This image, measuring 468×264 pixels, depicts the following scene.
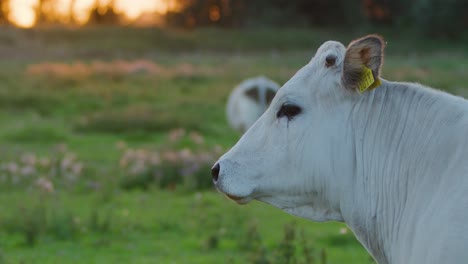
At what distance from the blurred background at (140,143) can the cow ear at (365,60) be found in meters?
1.80

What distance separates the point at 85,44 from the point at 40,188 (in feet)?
88.8

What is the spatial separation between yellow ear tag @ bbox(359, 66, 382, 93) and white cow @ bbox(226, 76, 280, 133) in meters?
12.1

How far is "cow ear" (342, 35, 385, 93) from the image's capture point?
3439mm

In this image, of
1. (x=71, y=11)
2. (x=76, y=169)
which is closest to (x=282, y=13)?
(x=71, y=11)

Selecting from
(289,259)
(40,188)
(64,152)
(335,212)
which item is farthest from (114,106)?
(335,212)

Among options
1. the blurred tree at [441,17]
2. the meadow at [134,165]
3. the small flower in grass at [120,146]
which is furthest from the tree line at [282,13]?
the small flower in grass at [120,146]

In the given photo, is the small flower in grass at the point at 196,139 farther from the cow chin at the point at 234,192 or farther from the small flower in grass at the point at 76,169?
the cow chin at the point at 234,192

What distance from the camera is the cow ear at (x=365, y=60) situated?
344 cm

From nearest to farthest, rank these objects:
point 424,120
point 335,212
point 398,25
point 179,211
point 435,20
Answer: point 424,120 < point 335,212 < point 179,211 < point 435,20 < point 398,25

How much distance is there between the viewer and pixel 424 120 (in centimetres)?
342

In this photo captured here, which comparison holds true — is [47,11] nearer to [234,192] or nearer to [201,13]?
[201,13]

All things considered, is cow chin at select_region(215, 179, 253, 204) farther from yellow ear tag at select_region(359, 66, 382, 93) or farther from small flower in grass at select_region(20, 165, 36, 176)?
small flower in grass at select_region(20, 165, 36, 176)

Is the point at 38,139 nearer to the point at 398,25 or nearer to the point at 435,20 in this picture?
the point at 435,20

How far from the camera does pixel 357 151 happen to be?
3.57 m
